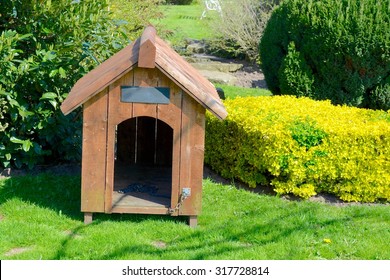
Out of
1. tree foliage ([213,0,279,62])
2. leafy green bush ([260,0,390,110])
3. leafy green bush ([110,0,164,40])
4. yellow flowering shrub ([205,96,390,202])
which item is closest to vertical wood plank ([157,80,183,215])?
yellow flowering shrub ([205,96,390,202])

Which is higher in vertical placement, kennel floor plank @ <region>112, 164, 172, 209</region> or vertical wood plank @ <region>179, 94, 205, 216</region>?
vertical wood plank @ <region>179, 94, 205, 216</region>

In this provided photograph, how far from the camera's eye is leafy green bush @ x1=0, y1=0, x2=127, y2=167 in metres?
→ 7.12

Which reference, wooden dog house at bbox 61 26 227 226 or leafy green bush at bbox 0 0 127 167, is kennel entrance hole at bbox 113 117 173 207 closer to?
leafy green bush at bbox 0 0 127 167

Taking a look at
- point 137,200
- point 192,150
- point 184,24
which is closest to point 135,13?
point 137,200

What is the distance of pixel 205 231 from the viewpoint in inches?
226

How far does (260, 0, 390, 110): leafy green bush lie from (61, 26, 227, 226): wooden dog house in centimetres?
343

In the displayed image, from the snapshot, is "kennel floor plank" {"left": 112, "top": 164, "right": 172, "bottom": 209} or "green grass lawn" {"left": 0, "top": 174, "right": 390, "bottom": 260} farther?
"kennel floor plank" {"left": 112, "top": 164, "right": 172, "bottom": 209}

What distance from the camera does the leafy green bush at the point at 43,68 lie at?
23.4 feet

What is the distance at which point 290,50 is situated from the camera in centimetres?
909

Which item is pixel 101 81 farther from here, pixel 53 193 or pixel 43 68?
pixel 43 68

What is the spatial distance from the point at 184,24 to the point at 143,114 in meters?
17.6

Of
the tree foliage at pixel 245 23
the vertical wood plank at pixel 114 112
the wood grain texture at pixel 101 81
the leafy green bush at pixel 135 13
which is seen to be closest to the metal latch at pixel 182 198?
the vertical wood plank at pixel 114 112

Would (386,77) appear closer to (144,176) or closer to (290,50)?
(290,50)

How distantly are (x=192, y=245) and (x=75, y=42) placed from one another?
3.01 meters
